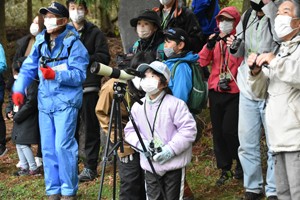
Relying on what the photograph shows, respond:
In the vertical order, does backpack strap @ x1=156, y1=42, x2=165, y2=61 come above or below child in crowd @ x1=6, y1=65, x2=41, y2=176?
above

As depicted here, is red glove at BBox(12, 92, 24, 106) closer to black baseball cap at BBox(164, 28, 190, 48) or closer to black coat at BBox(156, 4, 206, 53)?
black baseball cap at BBox(164, 28, 190, 48)

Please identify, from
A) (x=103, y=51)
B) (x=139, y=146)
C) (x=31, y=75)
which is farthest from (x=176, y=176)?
(x=103, y=51)

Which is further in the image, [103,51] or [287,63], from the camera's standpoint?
[103,51]

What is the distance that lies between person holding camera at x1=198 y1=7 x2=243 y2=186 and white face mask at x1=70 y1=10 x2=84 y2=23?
1875mm

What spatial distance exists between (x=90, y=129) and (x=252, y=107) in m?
2.71

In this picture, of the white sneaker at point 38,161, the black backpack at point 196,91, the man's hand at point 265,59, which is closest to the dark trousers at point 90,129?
the white sneaker at point 38,161

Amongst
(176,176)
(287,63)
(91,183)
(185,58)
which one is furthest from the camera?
(91,183)

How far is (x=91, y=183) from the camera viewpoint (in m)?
7.69

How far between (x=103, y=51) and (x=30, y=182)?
6.96ft

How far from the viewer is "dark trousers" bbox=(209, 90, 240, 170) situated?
22.1 ft

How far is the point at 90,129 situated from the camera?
7.94 m

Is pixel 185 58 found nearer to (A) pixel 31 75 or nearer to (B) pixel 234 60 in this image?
(B) pixel 234 60

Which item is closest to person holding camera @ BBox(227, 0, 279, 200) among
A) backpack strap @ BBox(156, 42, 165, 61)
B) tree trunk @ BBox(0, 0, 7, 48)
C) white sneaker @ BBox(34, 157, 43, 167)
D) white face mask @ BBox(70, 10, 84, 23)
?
backpack strap @ BBox(156, 42, 165, 61)

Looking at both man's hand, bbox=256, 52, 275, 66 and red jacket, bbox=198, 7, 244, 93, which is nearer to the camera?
man's hand, bbox=256, 52, 275, 66
